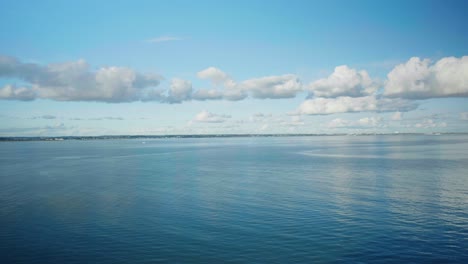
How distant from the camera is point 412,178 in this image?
220 ft

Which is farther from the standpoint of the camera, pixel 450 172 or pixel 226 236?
pixel 450 172

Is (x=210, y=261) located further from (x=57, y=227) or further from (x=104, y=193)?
(x=104, y=193)

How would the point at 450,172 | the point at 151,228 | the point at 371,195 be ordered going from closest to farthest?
the point at 151,228, the point at 371,195, the point at 450,172

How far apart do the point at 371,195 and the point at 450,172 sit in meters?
34.2

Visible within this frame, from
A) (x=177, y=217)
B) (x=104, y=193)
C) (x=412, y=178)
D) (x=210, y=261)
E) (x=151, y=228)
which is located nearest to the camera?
(x=210, y=261)

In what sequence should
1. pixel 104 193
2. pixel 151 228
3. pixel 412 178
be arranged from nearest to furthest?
pixel 151 228 → pixel 104 193 → pixel 412 178

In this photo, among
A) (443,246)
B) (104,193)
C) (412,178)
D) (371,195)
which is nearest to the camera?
(443,246)

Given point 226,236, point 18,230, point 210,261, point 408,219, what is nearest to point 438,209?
point 408,219

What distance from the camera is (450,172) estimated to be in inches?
2936

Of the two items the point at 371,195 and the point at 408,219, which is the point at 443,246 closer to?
the point at 408,219

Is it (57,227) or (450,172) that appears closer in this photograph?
(57,227)

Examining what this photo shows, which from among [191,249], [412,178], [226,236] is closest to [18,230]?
[191,249]

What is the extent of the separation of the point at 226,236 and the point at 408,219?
1977cm

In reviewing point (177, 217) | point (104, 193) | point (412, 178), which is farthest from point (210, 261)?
point (412, 178)
